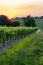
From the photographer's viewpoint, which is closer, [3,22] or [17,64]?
[17,64]

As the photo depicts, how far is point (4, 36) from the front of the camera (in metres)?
25.0

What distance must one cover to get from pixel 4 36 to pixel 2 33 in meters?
1.15

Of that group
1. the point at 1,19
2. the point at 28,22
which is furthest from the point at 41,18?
the point at 1,19

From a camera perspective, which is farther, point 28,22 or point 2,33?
point 28,22

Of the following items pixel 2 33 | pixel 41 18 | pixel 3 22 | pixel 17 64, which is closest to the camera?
pixel 17 64

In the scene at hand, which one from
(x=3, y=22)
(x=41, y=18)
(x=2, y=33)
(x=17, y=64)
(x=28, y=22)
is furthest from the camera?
(x=41, y=18)

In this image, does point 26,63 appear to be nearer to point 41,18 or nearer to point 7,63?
point 7,63

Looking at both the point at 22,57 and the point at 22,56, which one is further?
the point at 22,56

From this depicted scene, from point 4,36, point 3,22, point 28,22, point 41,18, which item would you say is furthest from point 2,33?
point 41,18

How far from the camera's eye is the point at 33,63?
13.8 metres

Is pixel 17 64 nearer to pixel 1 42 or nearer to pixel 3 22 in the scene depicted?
pixel 1 42

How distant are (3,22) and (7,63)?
68344 millimetres

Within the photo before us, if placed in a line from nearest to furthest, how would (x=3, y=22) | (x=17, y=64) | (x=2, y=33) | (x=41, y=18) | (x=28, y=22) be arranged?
(x=17, y=64) < (x=2, y=33) < (x=3, y=22) < (x=28, y=22) < (x=41, y=18)

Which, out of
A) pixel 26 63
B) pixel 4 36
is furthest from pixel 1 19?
pixel 26 63
